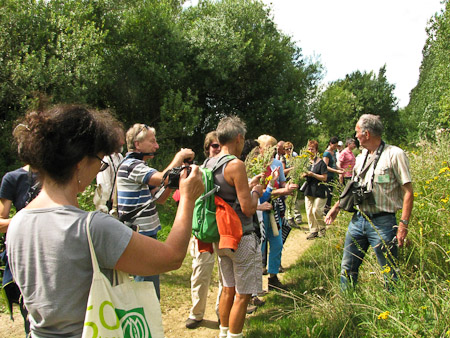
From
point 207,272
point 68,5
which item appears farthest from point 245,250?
point 68,5

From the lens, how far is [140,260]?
1390mm

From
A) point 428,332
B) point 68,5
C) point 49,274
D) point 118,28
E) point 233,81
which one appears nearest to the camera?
point 49,274

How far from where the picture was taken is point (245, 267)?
3.16 m

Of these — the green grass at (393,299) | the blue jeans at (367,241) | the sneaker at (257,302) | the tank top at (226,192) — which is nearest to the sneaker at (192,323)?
the green grass at (393,299)

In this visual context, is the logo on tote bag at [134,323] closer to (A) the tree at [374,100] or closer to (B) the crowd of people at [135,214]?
(B) the crowd of people at [135,214]

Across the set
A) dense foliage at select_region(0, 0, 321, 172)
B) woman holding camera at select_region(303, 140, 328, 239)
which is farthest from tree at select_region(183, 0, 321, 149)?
woman holding camera at select_region(303, 140, 328, 239)

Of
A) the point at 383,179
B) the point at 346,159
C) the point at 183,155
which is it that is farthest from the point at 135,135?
the point at 346,159

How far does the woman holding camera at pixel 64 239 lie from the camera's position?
1.32 metres

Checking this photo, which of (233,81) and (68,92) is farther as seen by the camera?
(233,81)

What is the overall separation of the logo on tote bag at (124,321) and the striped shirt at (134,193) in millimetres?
1785

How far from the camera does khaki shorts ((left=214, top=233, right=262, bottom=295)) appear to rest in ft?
10.3

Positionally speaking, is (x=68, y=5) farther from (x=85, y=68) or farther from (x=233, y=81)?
(x=233, y=81)

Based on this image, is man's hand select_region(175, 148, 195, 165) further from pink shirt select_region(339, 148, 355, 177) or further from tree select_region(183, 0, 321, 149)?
tree select_region(183, 0, 321, 149)

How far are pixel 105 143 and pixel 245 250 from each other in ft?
6.50
